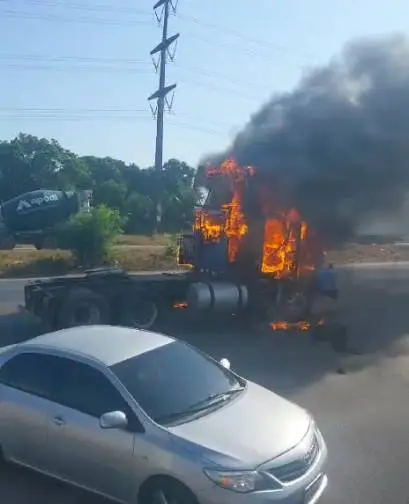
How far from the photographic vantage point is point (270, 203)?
43.6 feet

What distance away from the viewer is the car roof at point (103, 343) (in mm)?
5625

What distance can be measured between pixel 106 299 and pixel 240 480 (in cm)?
794

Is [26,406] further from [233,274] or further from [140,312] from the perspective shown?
[233,274]

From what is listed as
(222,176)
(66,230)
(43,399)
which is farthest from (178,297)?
(66,230)

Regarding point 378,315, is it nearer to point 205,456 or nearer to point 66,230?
point 205,456

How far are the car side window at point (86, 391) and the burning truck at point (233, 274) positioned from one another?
668 centimetres

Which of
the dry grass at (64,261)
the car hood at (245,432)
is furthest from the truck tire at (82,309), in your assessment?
the dry grass at (64,261)

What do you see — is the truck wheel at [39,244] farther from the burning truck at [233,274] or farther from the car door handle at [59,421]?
the car door handle at [59,421]

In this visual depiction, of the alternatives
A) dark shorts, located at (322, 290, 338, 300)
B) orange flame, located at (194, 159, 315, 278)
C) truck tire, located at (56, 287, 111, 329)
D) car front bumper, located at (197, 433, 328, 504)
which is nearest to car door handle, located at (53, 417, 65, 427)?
car front bumper, located at (197, 433, 328, 504)

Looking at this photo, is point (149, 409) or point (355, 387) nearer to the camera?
point (149, 409)

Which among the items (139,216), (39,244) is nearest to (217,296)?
(39,244)

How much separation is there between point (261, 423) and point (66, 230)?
67.3 ft

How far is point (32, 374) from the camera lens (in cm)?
576

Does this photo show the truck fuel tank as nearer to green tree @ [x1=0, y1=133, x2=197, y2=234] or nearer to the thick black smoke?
the thick black smoke
